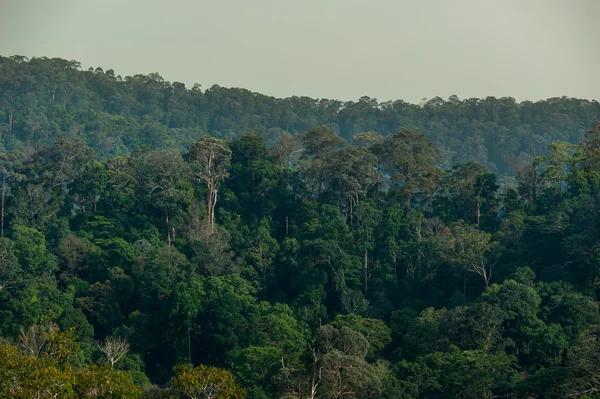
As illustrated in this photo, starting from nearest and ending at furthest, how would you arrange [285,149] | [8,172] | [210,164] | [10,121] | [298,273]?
[298,273] → [210,164] → [8,172] → [285,149] → [10,121]

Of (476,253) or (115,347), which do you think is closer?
(115,347)

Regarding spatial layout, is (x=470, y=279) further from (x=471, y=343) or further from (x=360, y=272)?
(x=471, y=343)

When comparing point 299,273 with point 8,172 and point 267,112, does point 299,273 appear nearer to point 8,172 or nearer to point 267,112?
point 8,172

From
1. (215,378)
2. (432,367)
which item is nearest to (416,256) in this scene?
(432,367)

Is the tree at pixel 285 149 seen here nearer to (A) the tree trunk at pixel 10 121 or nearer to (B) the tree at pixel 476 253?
(B) the tree at pixel 476 253

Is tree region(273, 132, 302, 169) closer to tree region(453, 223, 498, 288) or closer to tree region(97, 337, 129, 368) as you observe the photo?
tree region(453, 223, 498, 288)

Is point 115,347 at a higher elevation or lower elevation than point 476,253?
lower

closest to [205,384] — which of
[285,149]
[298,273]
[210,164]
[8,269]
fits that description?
[8,269]
